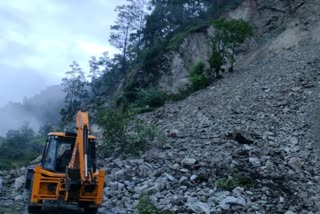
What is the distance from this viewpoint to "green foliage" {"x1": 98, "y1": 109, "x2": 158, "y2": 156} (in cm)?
1619

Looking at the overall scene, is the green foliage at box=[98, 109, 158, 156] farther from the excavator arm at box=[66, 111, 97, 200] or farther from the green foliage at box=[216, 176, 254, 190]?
the excavator arm at box=[66, 111, 97, 200]

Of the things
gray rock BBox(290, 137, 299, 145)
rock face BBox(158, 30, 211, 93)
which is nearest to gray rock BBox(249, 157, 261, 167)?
gray rock BBox(290, 137, 299, 145)

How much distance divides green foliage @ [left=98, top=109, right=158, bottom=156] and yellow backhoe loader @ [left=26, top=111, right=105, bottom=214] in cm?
522

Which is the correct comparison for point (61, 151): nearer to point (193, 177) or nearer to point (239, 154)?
point (193, 177)

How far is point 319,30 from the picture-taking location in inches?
1105

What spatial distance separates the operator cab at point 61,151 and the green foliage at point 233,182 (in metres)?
3.22

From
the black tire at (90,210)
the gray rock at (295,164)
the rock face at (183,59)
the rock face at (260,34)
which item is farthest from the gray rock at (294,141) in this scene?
the rock face at (183,59)

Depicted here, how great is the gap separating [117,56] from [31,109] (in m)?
65.3

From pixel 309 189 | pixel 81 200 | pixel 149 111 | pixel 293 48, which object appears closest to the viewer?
pixel 81 200

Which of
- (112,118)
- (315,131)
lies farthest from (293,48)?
(112,118)

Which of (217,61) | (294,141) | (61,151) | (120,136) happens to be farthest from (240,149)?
(217,61)

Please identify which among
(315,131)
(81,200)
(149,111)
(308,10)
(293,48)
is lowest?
(81,200)

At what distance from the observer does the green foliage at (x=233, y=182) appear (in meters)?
11.1

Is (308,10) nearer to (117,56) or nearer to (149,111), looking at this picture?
(149,111)
